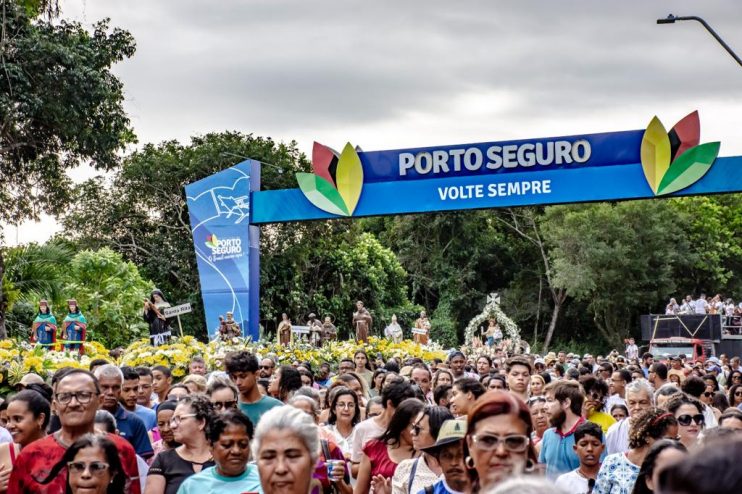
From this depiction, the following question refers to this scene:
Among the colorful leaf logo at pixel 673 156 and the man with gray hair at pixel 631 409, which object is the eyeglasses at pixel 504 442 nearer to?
the man with gray hair at pixel 631 409

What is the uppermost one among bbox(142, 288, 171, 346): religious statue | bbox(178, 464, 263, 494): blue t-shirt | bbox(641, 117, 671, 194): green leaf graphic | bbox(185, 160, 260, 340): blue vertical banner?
bbox(641, 117, 671, 194): green leaf graphic

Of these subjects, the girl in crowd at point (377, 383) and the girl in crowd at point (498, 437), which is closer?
the girl in crowd at point (498, 437)

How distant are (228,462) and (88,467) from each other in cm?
64

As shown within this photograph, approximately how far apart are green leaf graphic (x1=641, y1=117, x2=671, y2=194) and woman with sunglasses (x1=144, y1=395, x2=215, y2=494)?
17.5 metres

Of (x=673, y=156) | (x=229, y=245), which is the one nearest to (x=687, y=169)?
(x=673, y=156)

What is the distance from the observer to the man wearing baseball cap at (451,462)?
4969mm

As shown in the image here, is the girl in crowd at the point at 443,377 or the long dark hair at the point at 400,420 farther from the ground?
the long dark hair at the point at 400,420

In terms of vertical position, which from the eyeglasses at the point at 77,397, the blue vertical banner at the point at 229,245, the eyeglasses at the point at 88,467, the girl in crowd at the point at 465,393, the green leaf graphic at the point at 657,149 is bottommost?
the eyeglasses at the point at 88,467

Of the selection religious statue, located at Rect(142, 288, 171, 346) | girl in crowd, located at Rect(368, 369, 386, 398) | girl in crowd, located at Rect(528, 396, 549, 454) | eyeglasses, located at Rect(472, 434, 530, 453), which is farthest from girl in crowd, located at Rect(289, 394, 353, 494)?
religious statue, located at Rect(142, 288, 171, 346)

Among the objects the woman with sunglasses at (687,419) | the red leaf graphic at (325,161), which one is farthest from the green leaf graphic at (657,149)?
the woman with sunglasses at (687,419)

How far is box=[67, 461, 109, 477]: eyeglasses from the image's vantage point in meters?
5.05

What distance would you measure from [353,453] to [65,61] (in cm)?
1846

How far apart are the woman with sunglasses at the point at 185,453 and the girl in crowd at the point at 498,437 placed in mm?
2614

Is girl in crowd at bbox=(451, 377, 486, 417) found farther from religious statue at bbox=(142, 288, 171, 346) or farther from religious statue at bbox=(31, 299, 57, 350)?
religious statue at bbox=(31, 299, 57, 350)
